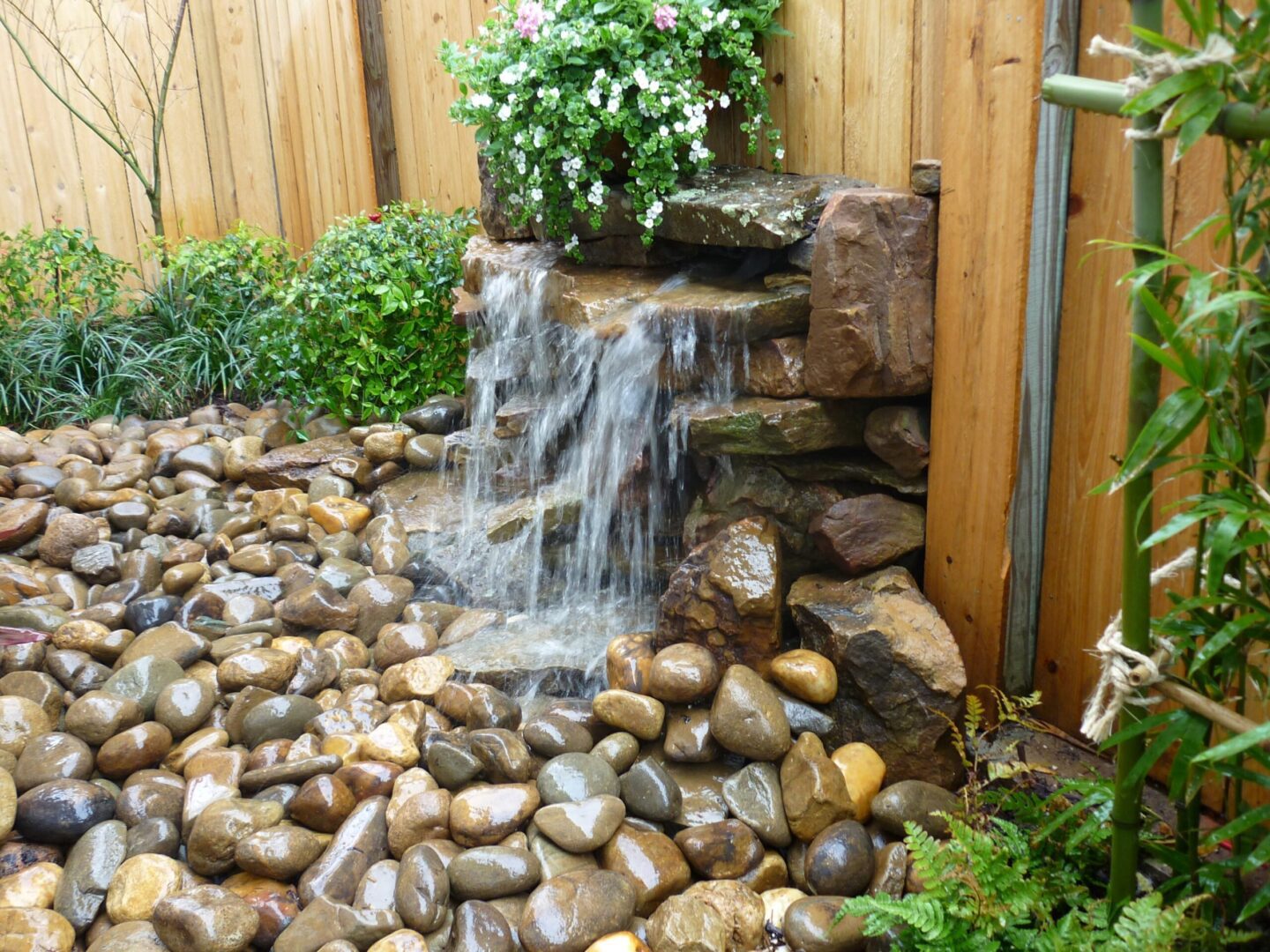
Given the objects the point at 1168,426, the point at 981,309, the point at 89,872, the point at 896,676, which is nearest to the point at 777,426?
the point at 981,309

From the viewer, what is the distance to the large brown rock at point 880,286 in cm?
270

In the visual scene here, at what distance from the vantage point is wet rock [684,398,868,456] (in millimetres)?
2949

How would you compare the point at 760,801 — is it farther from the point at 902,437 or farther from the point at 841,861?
the point at 902,437

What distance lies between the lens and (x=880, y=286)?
2.73 metres

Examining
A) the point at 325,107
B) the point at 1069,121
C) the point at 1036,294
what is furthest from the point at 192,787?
the point at 325,107

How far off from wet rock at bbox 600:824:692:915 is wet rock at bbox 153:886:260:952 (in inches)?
31.9

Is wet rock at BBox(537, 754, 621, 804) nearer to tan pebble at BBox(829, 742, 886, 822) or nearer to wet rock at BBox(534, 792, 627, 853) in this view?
wet rock at BBox(534, 792, 627, 853)

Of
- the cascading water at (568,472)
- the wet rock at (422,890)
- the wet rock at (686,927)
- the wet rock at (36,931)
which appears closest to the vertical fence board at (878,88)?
the cascading water at (568,472)

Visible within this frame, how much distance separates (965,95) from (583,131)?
134 centimetres

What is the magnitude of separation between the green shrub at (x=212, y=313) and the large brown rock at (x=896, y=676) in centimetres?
408

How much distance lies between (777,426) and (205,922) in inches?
72.7

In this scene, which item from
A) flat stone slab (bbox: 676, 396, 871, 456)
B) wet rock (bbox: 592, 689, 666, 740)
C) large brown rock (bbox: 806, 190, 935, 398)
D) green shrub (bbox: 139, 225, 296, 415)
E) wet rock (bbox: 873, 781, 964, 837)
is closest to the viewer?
wet rock (bbox: 873, 781, 964, 837)

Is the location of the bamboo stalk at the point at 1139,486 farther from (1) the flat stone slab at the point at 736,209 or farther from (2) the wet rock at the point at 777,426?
(1) the flat stone slab at the point at 736,209

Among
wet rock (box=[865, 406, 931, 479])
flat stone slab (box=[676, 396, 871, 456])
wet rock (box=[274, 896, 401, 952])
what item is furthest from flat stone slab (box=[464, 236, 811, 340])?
wet rock (box=[274, 896, 401, 952])
